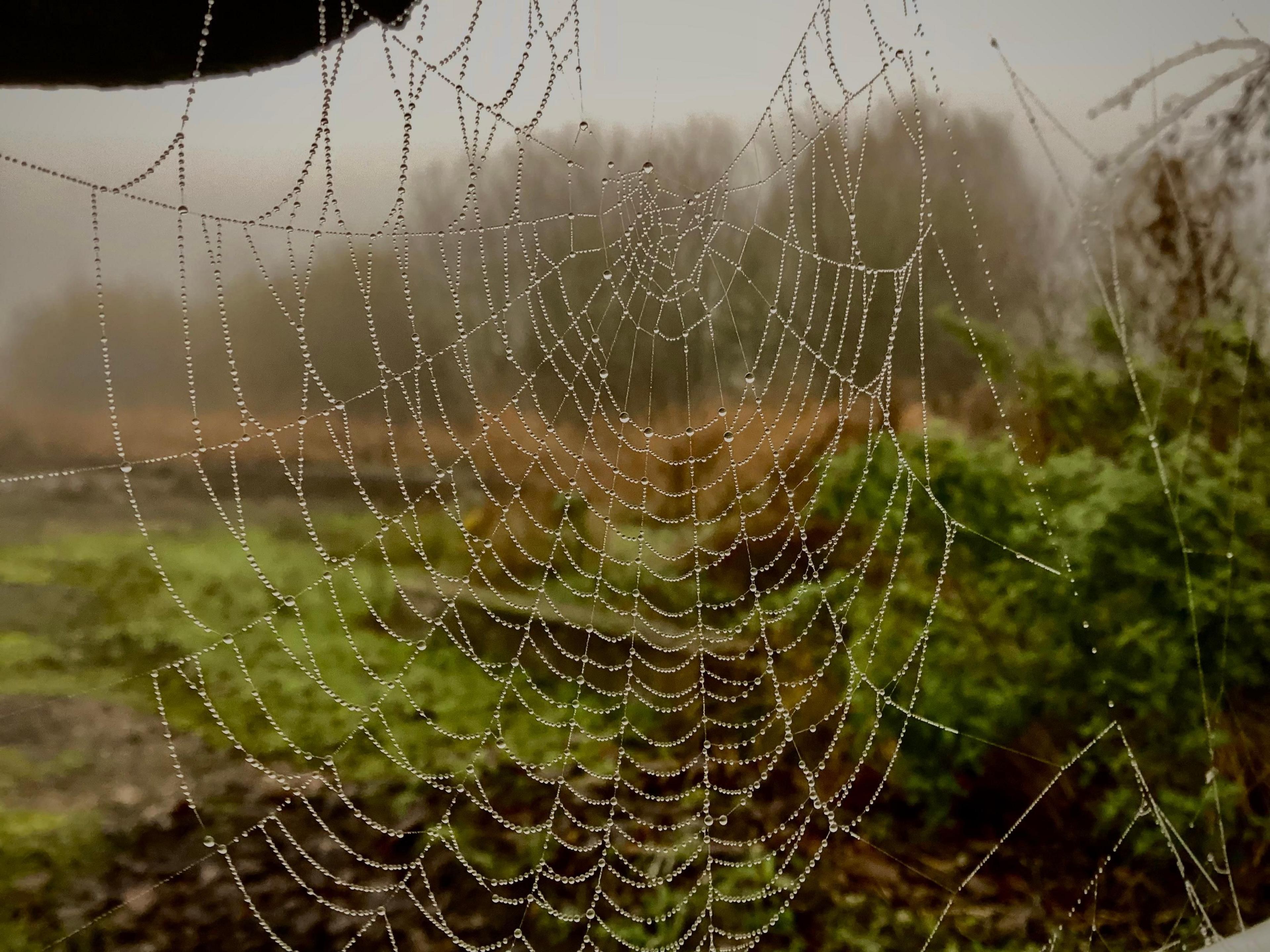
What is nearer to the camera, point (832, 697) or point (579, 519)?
point (579, 519)

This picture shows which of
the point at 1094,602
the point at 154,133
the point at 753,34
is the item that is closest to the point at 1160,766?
the point at 1094,602

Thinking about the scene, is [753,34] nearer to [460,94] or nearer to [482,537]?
[460,94]

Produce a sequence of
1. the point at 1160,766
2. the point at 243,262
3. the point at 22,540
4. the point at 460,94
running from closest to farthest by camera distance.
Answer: the point at 22,540 < the point at 243,262 < the point at 460,94 < the point at 1160,766

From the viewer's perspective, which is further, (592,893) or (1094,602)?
(1094,602)

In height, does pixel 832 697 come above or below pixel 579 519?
below

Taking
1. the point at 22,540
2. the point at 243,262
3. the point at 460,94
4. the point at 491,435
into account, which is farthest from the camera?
the point at 491,435

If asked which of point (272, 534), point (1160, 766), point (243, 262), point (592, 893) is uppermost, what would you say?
point (243, 262)

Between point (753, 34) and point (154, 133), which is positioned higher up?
point (753, 34)
